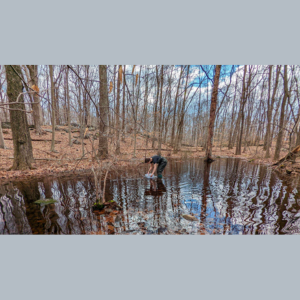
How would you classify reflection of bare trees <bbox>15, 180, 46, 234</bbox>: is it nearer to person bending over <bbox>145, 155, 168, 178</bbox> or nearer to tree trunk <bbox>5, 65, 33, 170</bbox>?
tree trunk <bbox>5, 65, 33, 170</bbox>

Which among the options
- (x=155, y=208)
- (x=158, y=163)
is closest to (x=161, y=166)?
(x=158, y=163)

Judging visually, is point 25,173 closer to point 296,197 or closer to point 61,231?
point 61,231

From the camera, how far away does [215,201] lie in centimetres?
473

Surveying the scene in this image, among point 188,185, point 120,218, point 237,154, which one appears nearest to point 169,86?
point 237,154

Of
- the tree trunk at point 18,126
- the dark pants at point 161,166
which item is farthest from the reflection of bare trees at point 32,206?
the dark pants at point 161,166

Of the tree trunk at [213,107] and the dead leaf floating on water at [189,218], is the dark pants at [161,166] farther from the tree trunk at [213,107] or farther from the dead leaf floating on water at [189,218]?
the tree trunk at [213,107]

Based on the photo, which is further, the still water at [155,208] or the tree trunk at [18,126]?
the tree trunk at [18,126]

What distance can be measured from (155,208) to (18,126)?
7.30 m

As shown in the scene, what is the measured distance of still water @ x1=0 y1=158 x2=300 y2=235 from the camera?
11.0 ft

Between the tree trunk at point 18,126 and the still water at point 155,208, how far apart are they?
1742 mm

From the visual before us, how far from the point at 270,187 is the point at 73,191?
7445 mm

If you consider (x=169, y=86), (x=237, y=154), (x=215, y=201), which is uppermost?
(x=169, y=86)

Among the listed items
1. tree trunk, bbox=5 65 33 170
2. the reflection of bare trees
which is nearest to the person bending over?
the reflection of bare trees

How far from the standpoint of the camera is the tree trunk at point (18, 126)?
670cm
